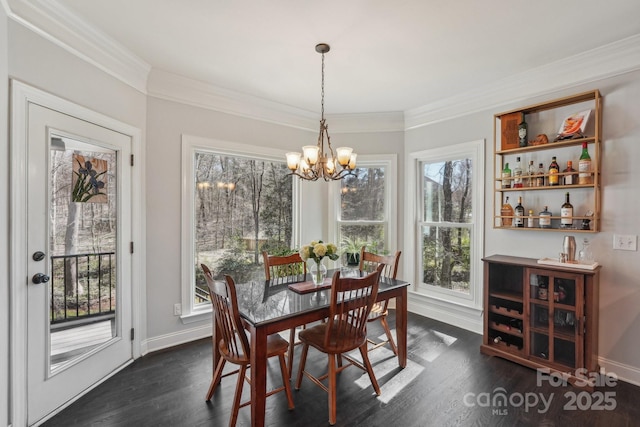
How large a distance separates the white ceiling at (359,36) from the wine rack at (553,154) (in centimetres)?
42

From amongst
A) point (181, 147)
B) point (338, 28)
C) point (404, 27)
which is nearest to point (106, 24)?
point (181, 147)

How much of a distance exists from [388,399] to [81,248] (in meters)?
2.55

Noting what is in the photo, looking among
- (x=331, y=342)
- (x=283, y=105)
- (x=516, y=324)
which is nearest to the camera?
(x=331, y=342)

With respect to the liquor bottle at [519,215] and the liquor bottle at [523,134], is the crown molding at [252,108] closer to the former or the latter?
the liquor bottle at [523,134]

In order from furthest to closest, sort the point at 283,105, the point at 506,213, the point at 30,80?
the point at 283,105, the point at 506,213, the point at 30,80

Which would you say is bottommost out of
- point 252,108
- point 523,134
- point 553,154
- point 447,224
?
point 447,224

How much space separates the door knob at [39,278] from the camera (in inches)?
74.8

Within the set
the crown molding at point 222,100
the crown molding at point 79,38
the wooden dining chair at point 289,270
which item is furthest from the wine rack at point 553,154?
the crown molding at point 79,38

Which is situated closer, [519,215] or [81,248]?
[81,248]

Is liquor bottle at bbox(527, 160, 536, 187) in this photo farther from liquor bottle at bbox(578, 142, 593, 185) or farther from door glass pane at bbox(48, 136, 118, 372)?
door glass pane at bbox(48, 136, 118, 372)

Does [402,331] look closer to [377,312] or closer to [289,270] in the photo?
[377,312]

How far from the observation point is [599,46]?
7.98ft

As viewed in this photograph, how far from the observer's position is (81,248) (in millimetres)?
2285

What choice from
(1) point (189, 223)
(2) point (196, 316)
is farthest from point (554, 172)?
(2) point (196, 316)
